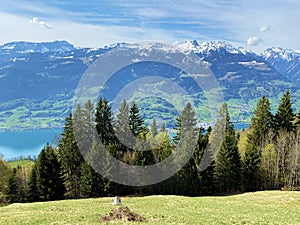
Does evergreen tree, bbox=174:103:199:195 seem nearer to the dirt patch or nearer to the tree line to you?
the tree line

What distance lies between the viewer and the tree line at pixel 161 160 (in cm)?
6075

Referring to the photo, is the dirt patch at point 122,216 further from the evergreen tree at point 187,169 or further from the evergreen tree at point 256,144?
the evergreen tree at point 256,144

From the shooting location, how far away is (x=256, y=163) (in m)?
63.6

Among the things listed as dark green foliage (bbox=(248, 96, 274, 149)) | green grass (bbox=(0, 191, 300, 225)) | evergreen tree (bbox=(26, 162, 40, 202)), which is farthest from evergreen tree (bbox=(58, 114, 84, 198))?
dark green foliage (bbox=(248, 96, 274, 149))

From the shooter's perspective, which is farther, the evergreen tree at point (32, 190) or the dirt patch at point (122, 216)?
the evergreen tree at point (32, 190)

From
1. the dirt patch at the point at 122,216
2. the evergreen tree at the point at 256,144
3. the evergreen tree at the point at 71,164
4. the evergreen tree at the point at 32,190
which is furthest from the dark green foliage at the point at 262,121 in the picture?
the dirt patch at the point at 122,216

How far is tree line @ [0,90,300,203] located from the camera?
6075 centimetres

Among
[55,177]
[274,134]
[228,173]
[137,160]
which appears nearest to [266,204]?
[228,173]

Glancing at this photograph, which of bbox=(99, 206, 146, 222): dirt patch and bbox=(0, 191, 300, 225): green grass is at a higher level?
bbox=(99, 206, 146, 222): dirt patch

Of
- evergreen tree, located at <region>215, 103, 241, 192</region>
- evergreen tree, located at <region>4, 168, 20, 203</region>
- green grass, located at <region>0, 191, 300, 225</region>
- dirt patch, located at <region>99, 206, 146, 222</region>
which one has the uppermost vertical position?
evergreen tree, located at <region>215, 103, 241, 192</region>

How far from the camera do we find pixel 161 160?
209ft

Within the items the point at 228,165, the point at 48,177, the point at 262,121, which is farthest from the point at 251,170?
the point at 48,177

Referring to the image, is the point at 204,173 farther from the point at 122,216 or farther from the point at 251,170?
the point at 122,216

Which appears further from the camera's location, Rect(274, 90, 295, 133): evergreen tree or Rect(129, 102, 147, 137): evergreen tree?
Rect(129, 102, 147, 137): evergreen tree
